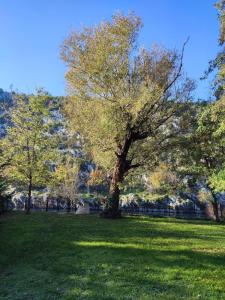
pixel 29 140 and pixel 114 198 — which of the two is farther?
pixel 29 140

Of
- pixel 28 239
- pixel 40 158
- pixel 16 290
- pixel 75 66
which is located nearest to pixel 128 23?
pixel 75 66

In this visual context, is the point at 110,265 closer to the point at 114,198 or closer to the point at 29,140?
the point at 114,198

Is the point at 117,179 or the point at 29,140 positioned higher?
the point at 29,140

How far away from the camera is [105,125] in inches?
1010

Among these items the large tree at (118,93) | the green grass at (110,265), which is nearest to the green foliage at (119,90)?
the large tree at (118,93)

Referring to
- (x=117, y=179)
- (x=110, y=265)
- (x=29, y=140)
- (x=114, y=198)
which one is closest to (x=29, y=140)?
(x=29, y=140)

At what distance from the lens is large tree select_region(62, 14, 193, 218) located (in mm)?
26297

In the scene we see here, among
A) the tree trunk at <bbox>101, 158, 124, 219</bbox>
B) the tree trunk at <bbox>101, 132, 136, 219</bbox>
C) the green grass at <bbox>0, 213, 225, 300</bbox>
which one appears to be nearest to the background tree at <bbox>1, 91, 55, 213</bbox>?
the tree trunk at <bbox>101, 132, 136, 219</bbox>

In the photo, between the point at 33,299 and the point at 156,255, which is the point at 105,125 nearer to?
the point at 156,255

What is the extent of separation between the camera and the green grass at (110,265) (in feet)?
33.1

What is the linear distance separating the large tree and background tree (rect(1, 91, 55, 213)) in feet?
8.89

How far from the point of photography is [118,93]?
87.5ft

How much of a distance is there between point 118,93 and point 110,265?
1633 cm

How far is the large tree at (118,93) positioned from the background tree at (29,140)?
2711 mm
